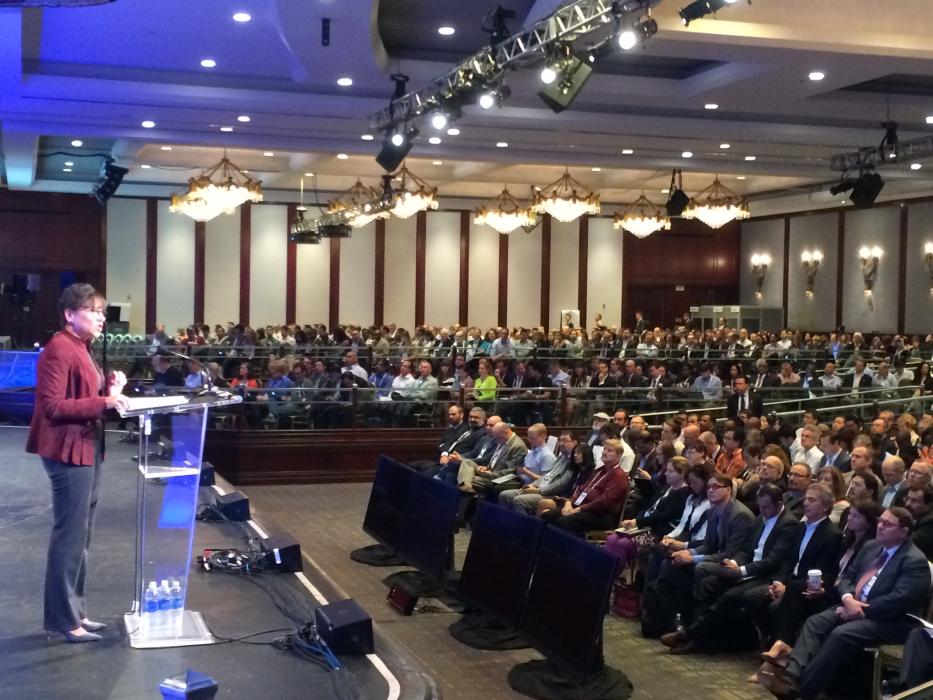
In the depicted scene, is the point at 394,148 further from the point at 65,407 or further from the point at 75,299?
the point at 65,407

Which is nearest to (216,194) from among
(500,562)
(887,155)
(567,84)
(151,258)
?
(151,258)

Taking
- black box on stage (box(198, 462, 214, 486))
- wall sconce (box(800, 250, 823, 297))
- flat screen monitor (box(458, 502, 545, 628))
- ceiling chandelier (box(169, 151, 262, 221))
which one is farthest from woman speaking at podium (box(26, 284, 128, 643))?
wall sconce (box(800, 250, 823, 297))

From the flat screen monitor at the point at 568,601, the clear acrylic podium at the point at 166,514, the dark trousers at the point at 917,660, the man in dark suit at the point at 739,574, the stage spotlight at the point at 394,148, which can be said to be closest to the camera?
the clear acrylic podium at the point at 166,514

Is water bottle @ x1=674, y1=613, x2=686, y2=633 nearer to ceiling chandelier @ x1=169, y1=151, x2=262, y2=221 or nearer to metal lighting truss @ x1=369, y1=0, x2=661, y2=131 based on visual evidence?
metal lighting truss @ x1=369, y1=0, x2=661, y2=131

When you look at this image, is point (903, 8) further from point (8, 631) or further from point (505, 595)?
point (8, 631)

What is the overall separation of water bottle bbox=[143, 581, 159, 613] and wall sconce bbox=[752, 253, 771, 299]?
22.0m

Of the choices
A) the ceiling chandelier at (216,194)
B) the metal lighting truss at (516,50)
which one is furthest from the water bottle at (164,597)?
the ceiling chandelier at (216,194)

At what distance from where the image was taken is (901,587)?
4891 millimetres

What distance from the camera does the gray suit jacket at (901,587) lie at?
488 centimetres

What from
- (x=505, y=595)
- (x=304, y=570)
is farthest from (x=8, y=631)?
(x=505, y=595)

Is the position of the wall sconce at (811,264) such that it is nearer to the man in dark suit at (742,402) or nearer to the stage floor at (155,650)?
the man in dark suit at (742,402)

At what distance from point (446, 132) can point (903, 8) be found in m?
6.16

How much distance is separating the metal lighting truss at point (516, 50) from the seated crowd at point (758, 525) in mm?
2890

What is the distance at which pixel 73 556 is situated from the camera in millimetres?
3986
